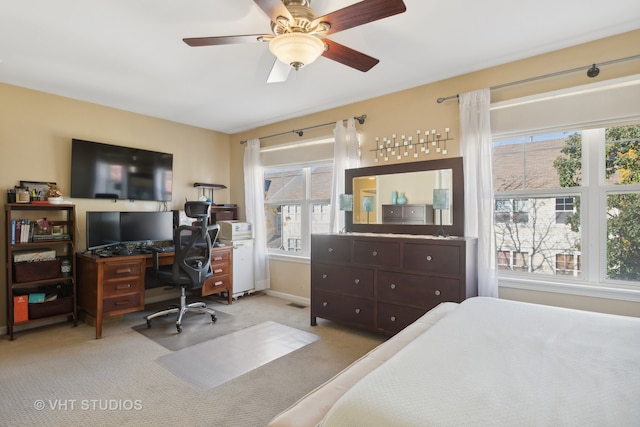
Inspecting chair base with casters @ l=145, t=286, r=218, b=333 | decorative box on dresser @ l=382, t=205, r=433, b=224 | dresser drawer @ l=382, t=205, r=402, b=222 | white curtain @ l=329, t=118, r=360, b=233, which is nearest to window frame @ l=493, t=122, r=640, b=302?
decorative box on dresser @ l=382, t=205, r=433, b=224

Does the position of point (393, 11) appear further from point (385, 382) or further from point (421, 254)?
point (421, 254)

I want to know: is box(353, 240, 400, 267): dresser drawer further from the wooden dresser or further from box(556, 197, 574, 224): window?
box(556, 197, 574, 224): window

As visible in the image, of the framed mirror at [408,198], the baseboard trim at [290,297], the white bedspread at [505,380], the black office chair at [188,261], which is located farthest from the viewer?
the baseboard trim at [290,297]

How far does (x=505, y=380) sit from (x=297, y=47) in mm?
1855

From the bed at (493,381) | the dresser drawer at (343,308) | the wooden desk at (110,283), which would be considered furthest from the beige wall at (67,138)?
the bed at (493,381)

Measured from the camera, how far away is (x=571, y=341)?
1.37m

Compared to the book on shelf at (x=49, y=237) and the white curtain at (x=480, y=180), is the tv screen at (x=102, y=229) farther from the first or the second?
the white curtain at (x=480, y=180)

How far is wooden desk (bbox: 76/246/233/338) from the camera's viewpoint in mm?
3307

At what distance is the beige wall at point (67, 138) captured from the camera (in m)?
3.39

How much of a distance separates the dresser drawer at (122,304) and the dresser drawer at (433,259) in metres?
2.88

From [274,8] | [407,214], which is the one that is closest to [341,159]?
[407,214]

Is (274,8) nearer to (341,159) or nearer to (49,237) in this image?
(341,159)

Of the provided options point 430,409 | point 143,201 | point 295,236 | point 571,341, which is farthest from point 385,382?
point 143,201

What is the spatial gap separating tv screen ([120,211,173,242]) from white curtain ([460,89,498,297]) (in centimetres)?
360
